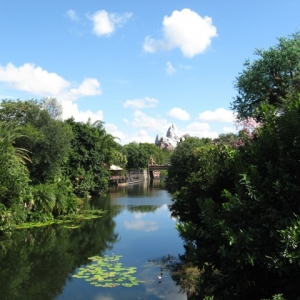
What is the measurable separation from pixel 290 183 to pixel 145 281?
7.80 metres

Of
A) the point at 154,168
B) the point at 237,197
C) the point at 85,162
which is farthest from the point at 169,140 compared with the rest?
the point at 237,197

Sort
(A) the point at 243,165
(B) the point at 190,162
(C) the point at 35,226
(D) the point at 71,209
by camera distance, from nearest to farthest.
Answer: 1. (A) the point at 243,165
2. (C) the point at 35,226
3. (D) the point at 71,209
4. (B) the point at 190,162

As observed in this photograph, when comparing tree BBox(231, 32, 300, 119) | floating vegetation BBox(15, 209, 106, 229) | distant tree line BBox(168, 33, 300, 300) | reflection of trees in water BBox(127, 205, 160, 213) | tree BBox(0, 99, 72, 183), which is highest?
tree BBox(231, 32, 300, 119)

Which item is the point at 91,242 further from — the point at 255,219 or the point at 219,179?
the point at 255,219

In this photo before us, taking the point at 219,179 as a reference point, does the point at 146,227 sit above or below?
below

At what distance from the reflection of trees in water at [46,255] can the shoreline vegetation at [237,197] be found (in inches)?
45.5

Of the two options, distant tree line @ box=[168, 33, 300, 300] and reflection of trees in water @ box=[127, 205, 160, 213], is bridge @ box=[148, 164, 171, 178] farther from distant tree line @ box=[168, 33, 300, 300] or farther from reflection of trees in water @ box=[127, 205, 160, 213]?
distant tree line @ box=[168, 33, 300, 300]

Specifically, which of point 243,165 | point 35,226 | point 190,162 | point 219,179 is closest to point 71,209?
point 35,226

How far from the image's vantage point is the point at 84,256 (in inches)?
582

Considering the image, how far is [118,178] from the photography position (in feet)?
204

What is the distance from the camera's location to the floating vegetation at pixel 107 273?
11262 mm

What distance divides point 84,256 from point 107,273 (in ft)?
9.70

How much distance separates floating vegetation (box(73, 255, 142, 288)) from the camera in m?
11.3

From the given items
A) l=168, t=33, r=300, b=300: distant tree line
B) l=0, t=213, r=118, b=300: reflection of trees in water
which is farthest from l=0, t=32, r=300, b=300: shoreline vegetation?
l=0, t=213, r=118, b=300: reflection of trees in water
